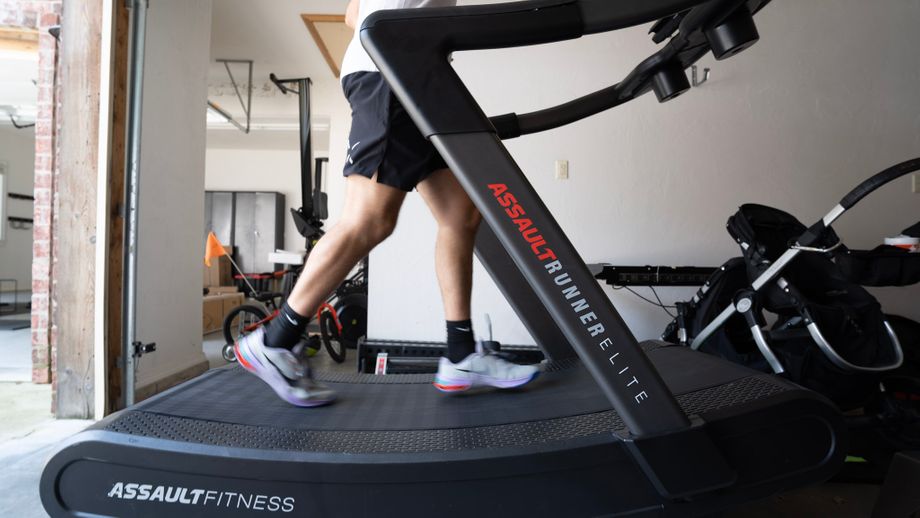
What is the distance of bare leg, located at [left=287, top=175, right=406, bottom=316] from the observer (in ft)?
3.68

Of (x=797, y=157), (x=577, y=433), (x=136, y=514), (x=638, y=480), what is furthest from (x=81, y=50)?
(x=797, y=157)

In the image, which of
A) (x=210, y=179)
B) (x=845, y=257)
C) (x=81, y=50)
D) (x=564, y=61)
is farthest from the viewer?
(x=210, y=179)

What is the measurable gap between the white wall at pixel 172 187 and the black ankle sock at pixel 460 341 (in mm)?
1715

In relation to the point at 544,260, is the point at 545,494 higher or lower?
lower

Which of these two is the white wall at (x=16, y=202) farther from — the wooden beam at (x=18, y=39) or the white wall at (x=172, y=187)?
the white wall at (x=172, y=187)

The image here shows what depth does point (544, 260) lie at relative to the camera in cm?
87

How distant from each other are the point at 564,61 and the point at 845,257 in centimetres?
166

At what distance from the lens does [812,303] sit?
5.15ft

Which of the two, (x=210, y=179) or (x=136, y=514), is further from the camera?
(x=210, y=179)

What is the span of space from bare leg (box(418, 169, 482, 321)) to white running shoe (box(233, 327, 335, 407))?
0.41 metres

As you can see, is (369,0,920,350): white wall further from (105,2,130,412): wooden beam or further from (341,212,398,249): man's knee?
(341,212,398,249): man's knee

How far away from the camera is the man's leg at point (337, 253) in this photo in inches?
44.1

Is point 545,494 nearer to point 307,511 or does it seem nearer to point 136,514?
point 307,511

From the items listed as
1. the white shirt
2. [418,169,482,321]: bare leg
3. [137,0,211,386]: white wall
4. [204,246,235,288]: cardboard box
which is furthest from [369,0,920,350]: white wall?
[204,246,235,288]: cardboard box
